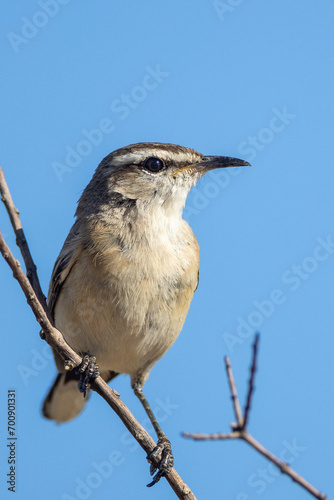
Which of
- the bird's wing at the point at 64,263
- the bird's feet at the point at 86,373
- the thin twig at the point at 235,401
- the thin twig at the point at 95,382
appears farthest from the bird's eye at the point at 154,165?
the thin twig at the point at 235,401

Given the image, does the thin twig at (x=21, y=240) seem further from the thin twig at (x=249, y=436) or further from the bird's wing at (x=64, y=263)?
the thin twig at (x=249, y=436)

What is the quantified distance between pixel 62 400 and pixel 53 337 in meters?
3.34

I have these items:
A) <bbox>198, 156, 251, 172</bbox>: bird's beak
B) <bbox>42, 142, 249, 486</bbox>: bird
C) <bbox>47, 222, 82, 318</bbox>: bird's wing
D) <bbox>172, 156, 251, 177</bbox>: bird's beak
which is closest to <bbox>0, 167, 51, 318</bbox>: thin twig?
<bbox>42, 142, 249, 486</bbox>: bird

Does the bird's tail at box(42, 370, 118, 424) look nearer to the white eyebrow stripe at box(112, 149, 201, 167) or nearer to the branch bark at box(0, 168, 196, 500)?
the branch bark at box(0, 168, 196, 500)

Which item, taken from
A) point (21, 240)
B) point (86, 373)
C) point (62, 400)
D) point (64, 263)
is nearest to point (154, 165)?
point (64, 263)

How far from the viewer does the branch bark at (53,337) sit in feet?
15.4

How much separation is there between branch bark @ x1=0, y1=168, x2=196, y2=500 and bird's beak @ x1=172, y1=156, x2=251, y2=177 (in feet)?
6.68

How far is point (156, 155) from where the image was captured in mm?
6594

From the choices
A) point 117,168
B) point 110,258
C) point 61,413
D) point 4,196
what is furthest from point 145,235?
point 61,413

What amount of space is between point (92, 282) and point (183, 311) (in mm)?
1148

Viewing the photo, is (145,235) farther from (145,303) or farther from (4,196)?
(4,196)

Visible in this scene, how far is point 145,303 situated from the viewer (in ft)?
20.6

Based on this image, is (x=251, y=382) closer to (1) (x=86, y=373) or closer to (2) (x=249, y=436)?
(2) (x=249, y=436)

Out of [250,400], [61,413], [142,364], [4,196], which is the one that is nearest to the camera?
[250,400]
